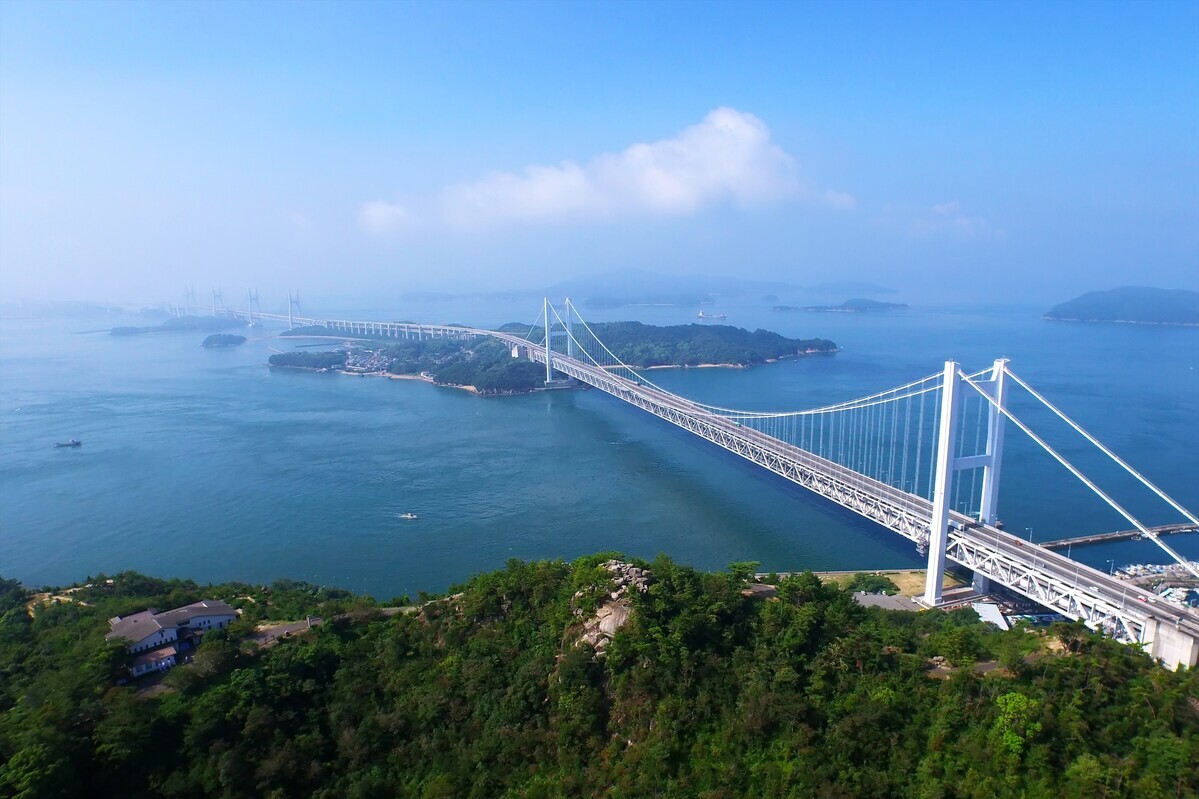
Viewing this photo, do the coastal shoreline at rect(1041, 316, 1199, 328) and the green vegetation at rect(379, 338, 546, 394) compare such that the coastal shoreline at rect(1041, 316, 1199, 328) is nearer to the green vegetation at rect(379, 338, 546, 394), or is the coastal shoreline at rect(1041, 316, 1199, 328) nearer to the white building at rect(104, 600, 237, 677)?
the green vegetation at rect(379, 338, 546, 394)

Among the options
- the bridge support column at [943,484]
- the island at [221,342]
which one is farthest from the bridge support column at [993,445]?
the island at [221,342]

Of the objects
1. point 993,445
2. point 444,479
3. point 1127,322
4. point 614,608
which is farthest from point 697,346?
point 1127,322

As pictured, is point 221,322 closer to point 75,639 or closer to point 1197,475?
Answer: point 75,639

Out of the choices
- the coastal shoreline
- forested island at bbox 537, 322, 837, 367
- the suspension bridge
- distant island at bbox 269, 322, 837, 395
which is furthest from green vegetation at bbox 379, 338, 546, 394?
the coastal shoreline

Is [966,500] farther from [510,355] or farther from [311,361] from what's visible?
[311,361]

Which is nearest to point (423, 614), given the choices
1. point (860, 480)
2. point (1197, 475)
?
point (860, 480)
